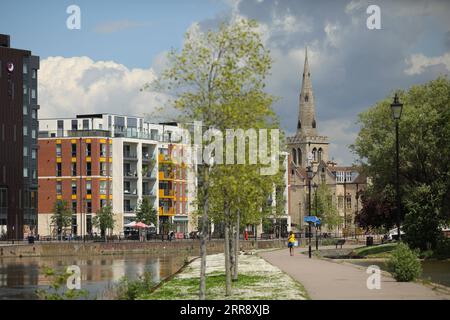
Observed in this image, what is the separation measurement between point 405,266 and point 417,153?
38789 millimetres

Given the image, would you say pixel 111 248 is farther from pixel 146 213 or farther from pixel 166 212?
pixel 166 212

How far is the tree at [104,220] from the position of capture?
134m

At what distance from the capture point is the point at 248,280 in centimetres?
4522

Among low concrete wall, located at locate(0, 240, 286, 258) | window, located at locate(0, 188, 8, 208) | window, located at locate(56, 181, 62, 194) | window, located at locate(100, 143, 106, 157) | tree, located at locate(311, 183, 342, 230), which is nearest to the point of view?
low concrete wall, located at locate(0, 240, 286, 258)

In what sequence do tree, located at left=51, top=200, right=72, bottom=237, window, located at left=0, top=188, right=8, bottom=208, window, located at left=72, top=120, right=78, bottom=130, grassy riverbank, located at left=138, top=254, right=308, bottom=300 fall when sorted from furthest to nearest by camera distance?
window, located at left=72, top=120, right=78, bottom=130, tree, located at left=51, top=200, right=72, bottom=237, window, located at left=0, top=188, right=8, bottom=208, grassy riverbank, located at left=138, top=254, right=308, bottom=300

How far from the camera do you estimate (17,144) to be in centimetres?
13688

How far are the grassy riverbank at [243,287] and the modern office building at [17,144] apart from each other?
83.3 m

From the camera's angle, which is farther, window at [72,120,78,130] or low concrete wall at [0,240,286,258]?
window at [72,120,78,130]

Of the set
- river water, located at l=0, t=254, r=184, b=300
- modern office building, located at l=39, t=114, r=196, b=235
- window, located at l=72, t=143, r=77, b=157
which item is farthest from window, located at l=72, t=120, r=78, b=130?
river water, located at l=0, t=254, r=184, b=300

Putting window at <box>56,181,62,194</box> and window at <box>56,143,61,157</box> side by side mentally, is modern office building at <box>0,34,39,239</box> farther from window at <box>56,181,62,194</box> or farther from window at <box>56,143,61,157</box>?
window at <box>56,181,62,194</box>

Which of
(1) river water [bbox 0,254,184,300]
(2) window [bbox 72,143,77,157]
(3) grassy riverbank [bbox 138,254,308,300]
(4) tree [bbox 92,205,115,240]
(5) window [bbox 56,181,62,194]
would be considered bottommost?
(1) river water [bbox 0,254,184,300]

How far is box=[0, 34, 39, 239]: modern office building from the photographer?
13350 centimetres

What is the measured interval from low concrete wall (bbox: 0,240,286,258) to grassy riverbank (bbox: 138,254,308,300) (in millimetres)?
54814

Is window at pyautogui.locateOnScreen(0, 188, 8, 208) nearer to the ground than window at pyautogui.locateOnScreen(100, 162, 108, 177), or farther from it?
nearer to the ground
